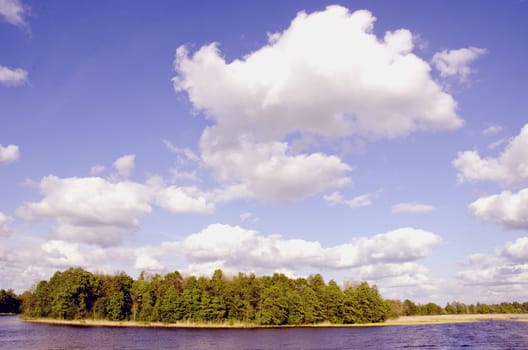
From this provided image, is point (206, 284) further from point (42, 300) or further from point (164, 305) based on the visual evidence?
point (42, 300)

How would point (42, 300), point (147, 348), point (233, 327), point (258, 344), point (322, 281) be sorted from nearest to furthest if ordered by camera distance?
point (147, 348) < point (258, 344) < point (233, 327) < point (322, 281) < point (42, 300)

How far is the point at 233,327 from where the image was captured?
5974 inches

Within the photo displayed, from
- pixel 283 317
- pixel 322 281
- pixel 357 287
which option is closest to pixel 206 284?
pixel 283 317

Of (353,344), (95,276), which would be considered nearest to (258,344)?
(353,344)

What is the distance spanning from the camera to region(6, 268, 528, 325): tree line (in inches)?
6142

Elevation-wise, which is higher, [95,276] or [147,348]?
[95,276]

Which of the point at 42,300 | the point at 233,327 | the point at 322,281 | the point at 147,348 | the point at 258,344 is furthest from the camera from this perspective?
the point at 42,300

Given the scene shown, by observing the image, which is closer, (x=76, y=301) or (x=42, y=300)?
(x=76, y=301)

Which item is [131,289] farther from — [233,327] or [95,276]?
[233,327]

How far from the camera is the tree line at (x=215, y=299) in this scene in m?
156

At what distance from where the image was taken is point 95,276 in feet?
582

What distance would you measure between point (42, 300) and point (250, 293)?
100549 mm

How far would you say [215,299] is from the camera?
155 meters

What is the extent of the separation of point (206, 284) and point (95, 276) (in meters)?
52.0
